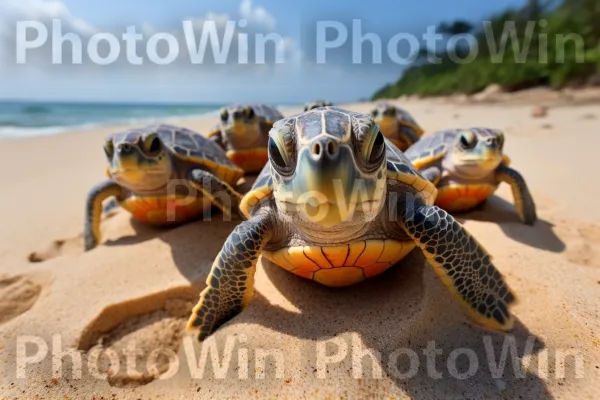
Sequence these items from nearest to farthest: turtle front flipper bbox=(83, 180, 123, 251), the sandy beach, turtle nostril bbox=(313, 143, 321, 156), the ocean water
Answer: turtle nostril bbox=(313, 143, 321, 156) → the sandy beach → turtle front flipper bbox=(83, 180, 123, 251) → the ocean water

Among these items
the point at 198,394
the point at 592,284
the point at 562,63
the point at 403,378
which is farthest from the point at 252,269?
the point at 562,63

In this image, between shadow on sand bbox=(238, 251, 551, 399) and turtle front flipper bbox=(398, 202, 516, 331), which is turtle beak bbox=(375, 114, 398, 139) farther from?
turtle front flipper bbox=(398, 202, 516, 331)

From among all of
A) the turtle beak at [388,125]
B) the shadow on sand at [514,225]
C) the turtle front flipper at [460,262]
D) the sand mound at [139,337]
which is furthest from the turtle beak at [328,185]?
the turtle beak at [388,125]

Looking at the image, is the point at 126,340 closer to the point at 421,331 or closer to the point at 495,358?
the point at 421,331

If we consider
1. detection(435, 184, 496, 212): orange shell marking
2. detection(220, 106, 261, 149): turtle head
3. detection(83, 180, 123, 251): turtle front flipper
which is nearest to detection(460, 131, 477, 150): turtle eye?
detection(435, 184, 496, 212): orange shell marking

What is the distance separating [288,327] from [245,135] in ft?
8.82

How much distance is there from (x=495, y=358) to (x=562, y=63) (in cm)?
1566

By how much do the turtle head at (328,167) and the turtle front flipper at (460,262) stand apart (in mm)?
347

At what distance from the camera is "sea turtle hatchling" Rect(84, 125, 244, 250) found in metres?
2.62

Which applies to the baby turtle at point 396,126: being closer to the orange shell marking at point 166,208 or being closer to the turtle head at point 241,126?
the turtle head at point 241,126

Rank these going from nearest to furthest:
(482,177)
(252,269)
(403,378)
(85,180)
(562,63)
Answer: (403,378)
(252,269)
(482,177)
(85,180)
(562,63)

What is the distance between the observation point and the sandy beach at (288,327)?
140cm

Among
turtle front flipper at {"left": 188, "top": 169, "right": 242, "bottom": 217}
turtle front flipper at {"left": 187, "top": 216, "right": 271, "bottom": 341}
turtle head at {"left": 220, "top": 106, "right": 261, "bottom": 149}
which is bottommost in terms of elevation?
turtle front flipper at {"left": 187, "top": 216, "right": 271, "bottom": 341}

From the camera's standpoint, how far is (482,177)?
2922 millimetres
